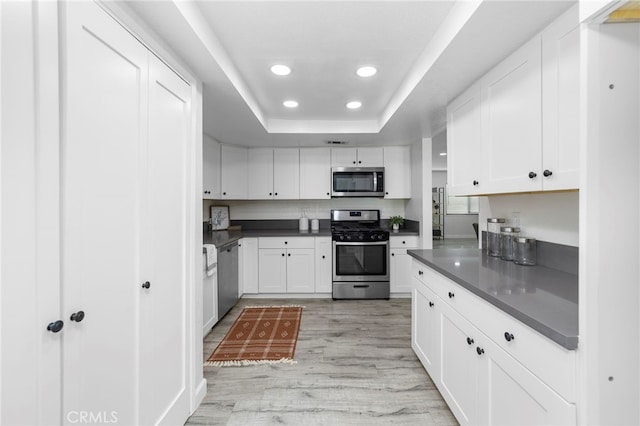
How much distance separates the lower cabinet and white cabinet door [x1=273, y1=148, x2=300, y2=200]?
2.39 meters

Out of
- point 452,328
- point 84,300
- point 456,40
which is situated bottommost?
point 452,328

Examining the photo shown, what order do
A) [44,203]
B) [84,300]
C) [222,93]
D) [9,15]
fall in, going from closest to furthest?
1. [9,15]
2. [44,203]
3. [84,300]
4. [222,93]

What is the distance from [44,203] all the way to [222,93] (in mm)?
1568

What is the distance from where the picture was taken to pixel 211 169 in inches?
143

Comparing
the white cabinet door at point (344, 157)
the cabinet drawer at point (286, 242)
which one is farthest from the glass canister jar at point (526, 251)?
the white cabinet door at point (344, 157)

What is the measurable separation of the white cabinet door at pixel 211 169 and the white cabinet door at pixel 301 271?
1232 millimetres

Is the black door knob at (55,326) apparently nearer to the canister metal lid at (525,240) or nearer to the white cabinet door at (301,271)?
the canister metal lid at (525,240)

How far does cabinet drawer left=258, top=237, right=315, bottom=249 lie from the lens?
3.89 meters

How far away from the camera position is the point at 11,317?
748mm

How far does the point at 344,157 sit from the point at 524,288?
3131mm

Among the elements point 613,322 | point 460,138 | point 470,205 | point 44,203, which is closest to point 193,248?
point 44,203

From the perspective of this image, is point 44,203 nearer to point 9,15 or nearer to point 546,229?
point 9,15
